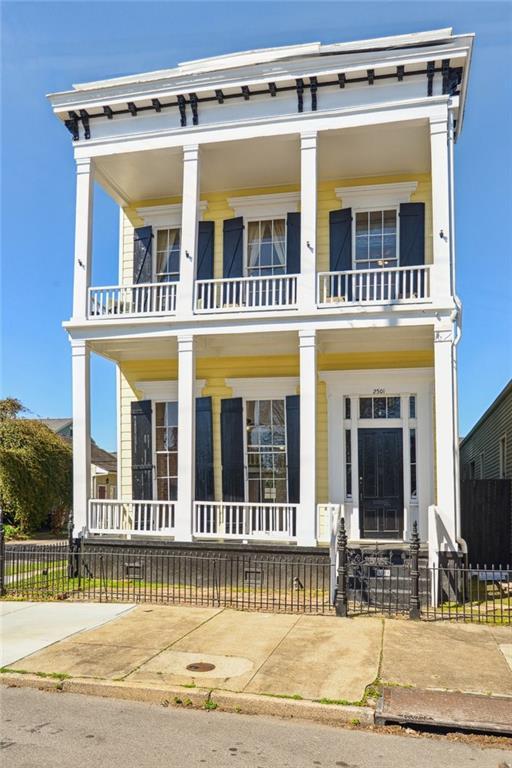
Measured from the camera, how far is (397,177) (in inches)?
538

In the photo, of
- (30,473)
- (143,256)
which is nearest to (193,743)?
(143,256)

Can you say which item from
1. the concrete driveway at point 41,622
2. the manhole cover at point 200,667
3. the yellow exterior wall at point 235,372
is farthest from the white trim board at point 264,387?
the manhole cover at point 200,667

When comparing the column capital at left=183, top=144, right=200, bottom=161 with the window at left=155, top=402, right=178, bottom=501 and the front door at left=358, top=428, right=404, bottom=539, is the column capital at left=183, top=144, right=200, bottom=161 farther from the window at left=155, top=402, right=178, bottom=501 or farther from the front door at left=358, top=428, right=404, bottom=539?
the front door at left=358, top=428, right=404, bottom=539

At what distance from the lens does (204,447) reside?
45.6ft

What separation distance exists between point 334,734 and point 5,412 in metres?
19.4

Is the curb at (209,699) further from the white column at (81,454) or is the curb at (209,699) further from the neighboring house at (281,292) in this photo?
the white column at (81,454)

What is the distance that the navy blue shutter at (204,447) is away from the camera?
1382 cm

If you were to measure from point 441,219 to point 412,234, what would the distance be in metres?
1.70

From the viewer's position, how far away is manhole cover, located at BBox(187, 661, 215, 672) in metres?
6.96

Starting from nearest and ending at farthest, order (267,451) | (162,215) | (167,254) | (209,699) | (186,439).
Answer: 1. (209,699)
2. (186,439)
3. (267,451)
4. (167,254)
5. (162,215)

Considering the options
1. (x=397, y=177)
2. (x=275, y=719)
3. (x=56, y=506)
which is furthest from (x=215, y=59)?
(x=56, y=506)

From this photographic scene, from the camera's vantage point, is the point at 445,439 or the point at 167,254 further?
the point at 167,254

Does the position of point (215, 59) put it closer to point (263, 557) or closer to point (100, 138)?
point (100, 138)

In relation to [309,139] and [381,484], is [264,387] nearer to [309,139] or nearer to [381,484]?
[381,484]
